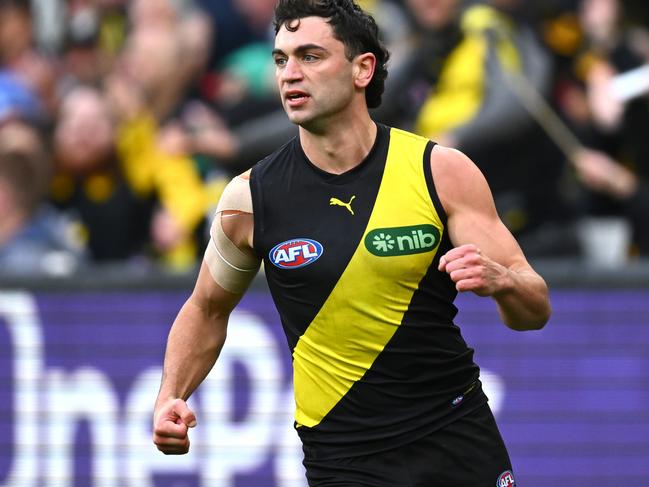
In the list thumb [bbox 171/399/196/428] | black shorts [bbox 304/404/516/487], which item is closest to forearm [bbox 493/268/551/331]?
black shorts [bbox 304/404/516/487]

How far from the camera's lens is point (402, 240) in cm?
452

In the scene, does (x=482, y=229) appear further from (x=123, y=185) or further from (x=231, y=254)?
(x=123, y=185)

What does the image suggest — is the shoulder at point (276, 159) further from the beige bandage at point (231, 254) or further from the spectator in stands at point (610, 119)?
the spectator in stands at point (610, 119)

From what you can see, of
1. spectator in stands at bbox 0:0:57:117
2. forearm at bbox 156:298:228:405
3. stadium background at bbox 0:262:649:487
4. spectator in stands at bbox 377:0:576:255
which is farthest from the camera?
spectator in stands at bbox 0:0:57:117

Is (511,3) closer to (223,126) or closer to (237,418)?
(223,126)

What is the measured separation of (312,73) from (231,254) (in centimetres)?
75

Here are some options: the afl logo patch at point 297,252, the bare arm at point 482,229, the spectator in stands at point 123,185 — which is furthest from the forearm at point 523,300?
the spectator in stands at point 123,185

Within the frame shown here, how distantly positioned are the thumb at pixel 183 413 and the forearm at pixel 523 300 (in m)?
1.14

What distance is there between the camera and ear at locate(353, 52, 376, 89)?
4699 mm

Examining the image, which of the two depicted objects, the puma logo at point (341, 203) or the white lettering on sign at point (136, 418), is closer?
the puma logo at point (341, 203)

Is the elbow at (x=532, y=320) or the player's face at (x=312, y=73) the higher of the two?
the player's face at (x=312, y=73)

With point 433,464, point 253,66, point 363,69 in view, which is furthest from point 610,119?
point 433,464

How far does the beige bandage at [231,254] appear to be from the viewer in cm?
473

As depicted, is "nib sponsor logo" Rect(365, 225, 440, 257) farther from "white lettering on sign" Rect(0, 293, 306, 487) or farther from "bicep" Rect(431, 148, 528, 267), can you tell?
"white lettering on sign" Rect(0, 293, 306, 487)
